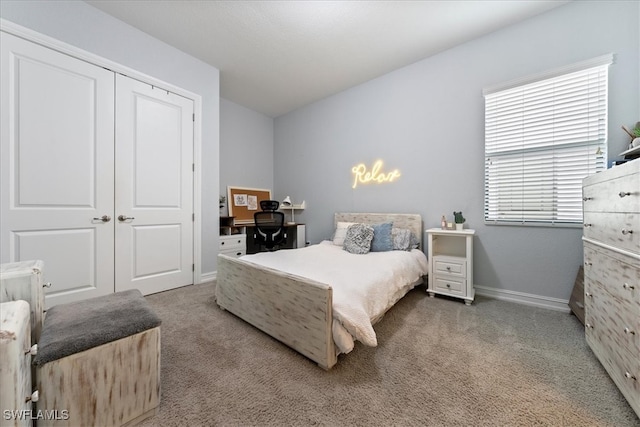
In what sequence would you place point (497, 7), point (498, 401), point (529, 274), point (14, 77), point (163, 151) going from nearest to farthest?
point (498, 401), point (14, 77), point (497, 7), point (529, 274), point (163, 151)

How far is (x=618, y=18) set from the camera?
2080mm

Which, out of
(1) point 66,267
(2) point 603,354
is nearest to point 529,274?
(2) point 603,354

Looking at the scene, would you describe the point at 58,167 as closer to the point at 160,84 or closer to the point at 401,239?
the point at 160,84

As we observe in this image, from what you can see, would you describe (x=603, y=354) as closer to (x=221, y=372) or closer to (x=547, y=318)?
(x=547, y=318)

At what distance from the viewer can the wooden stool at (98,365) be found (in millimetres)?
914

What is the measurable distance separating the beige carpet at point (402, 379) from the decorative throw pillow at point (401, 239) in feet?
3.31

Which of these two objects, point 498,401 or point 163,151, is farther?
point 163,151

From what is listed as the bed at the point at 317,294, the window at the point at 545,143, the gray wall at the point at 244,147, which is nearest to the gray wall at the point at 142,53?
the gray wall at the point at 244,147

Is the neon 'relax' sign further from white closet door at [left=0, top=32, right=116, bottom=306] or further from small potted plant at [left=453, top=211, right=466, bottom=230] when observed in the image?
white closet door at [left=0, top=32, right=116, bottom=306]

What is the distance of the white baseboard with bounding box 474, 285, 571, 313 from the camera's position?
232 cm

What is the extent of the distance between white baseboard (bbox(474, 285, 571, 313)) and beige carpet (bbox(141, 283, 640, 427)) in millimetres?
330

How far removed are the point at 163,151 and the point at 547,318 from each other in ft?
14.3

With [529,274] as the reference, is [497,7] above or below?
above

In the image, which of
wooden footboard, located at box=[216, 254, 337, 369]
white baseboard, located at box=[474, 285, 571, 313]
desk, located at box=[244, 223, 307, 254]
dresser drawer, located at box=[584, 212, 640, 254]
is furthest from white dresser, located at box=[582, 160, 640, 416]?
desk, located at box=[244, 223, 307, 254]
